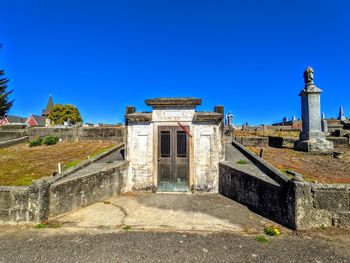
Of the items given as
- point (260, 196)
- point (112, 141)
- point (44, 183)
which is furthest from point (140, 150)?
point (112, 141)

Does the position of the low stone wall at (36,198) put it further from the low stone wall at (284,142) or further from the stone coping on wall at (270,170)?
the low stone wall at (284,142)

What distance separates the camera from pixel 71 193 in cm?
593

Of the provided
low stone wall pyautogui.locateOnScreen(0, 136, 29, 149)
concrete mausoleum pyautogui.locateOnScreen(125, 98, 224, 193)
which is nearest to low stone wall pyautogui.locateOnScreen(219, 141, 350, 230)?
concrete mausoleum pyautogui.locateOnScreen(125, 98, 224, 193)

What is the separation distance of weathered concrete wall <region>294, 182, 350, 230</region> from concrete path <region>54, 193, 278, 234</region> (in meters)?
0.96

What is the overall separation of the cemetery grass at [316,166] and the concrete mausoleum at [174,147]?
304 centimetres

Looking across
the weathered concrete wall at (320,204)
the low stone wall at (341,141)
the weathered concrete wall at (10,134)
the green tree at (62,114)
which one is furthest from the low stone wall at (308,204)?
the green tree at (62,114)

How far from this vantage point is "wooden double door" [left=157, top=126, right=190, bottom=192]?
7863 mm

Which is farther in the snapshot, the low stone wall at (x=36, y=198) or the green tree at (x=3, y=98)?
the green tree at (x=3, y=98)

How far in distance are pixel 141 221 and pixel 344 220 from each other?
501 centimetres

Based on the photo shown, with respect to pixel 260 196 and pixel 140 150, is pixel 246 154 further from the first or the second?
pixel 140 150

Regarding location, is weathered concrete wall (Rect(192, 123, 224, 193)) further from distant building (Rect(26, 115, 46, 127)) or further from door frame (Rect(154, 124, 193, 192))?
distant building (Rect(26, 115, 46, 127))

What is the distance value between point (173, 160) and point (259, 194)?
11.2 ft

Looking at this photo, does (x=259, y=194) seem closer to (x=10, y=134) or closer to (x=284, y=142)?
(x=284, y=142)

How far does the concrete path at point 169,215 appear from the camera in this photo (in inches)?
198
